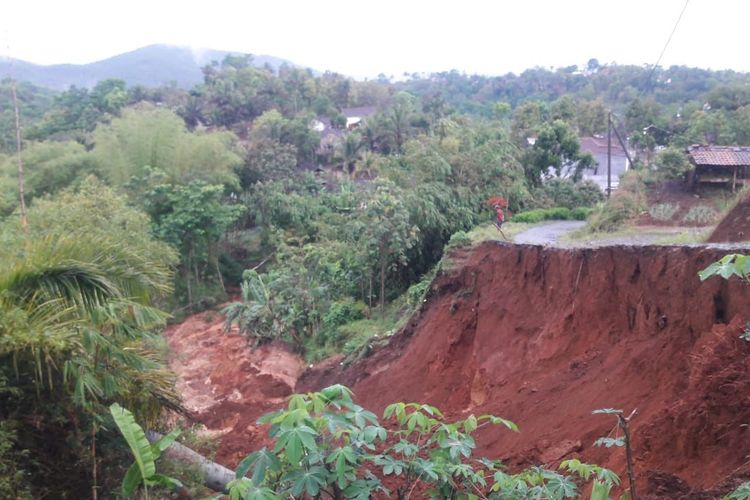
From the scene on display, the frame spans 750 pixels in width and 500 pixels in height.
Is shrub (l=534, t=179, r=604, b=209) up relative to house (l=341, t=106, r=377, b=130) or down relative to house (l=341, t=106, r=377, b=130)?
down

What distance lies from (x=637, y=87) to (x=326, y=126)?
97.3 ft

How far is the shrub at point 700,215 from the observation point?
16.9m

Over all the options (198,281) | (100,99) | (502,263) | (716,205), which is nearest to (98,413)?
(502,263)

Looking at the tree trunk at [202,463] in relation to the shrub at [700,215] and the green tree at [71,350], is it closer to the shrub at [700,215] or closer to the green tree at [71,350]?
the green tree at [71,350]

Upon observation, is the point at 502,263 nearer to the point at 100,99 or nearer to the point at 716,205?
the point at 716,205

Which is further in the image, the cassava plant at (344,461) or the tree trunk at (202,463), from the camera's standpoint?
the tree trunk at (202,463)

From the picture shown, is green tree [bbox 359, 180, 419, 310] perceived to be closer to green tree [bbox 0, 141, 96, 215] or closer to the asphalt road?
the asphalt road

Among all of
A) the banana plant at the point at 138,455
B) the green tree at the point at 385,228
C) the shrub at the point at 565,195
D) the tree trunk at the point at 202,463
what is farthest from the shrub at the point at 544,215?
the banana plant at the point at 138,455

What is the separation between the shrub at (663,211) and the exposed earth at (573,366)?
19.7ft

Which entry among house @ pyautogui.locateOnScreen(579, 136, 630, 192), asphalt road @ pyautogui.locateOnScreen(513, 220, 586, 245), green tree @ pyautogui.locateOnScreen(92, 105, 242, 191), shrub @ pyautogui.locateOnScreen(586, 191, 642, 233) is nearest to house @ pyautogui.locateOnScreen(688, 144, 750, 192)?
shrub @ pyautogui.locateOnScreen(586, 191, 642, 233)

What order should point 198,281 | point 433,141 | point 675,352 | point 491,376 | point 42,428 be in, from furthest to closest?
1. point 198,281
2. point 433,141
3. point 491,376
4. point 675,352
5. point 42,428

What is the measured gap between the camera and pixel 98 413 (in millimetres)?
6125

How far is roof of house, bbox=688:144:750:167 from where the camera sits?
19.0m

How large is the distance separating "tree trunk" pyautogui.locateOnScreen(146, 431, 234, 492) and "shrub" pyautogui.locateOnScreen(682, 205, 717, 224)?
1360 cm
